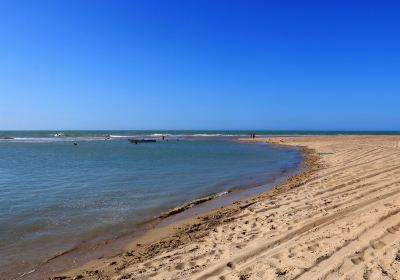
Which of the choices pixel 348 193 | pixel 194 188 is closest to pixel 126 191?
pixel 194 188

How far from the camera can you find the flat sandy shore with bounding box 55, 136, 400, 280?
552 centimetres

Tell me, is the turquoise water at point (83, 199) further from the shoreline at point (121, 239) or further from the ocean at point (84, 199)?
the shoreline at point (121, 239)

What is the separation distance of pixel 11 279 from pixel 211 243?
3.80 m

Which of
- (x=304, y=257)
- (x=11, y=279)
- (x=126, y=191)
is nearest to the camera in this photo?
(x=304, y=257)

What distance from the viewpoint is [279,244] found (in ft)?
22.1

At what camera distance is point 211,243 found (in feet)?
24.4

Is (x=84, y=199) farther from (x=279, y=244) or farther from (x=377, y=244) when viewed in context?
(x=377, y=244)

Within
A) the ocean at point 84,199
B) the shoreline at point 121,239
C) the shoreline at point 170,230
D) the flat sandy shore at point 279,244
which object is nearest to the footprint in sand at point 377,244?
the flat sandy shore at point 279,244

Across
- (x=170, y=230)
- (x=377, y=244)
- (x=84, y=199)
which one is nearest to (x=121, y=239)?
(x=170, y=230)

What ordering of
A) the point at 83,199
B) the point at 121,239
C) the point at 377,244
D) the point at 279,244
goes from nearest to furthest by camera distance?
the point at 377,244 → the point at 279,244 → the point at 121,239 → the point at 83,199

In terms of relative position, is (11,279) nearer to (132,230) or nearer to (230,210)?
(132,230)

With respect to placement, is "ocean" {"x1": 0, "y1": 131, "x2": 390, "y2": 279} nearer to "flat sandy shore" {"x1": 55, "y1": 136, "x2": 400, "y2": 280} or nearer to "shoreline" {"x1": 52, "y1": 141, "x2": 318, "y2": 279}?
"shoreline" {"x1": 52, "y1": 141, "x2": 318, "y2": 279}

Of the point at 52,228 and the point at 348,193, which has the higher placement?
the point at 348,193

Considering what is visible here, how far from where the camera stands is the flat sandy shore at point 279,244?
5.52 m
